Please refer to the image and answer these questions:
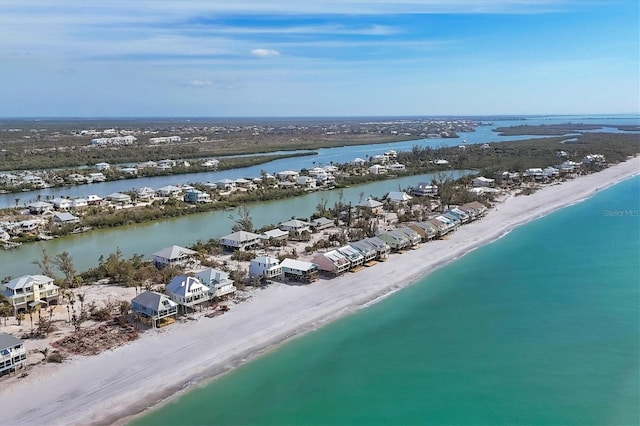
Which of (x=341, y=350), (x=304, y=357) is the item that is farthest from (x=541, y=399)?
(x=304, y=357)

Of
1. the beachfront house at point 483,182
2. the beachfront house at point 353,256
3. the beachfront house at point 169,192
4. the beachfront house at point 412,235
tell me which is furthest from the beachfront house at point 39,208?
the beachfront house at point 483,182

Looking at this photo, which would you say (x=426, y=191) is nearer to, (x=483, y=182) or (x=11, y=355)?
(x=483, y=182)

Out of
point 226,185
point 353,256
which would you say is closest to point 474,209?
point 353,256

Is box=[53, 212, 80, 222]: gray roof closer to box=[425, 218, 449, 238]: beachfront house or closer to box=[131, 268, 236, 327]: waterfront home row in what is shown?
box=[131, 268, 236, 327]: waterfront home row

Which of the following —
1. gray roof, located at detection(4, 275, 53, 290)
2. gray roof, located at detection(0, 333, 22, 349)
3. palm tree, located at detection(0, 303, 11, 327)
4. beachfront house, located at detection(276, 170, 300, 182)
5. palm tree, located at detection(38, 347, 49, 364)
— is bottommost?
palm tree, located at detection(38, 347, 49, 364)

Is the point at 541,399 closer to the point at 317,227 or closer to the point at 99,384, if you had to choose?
the point at 99,384

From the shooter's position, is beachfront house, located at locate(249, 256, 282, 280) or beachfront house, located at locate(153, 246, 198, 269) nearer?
beachfront house, located at locate(249, 256, 282, 280)

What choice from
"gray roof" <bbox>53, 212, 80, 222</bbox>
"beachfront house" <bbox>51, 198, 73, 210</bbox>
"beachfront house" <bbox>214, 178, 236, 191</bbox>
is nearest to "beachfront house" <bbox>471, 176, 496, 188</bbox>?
"beachfront house" <bbox>214, 178, 236, 191</bbox>
